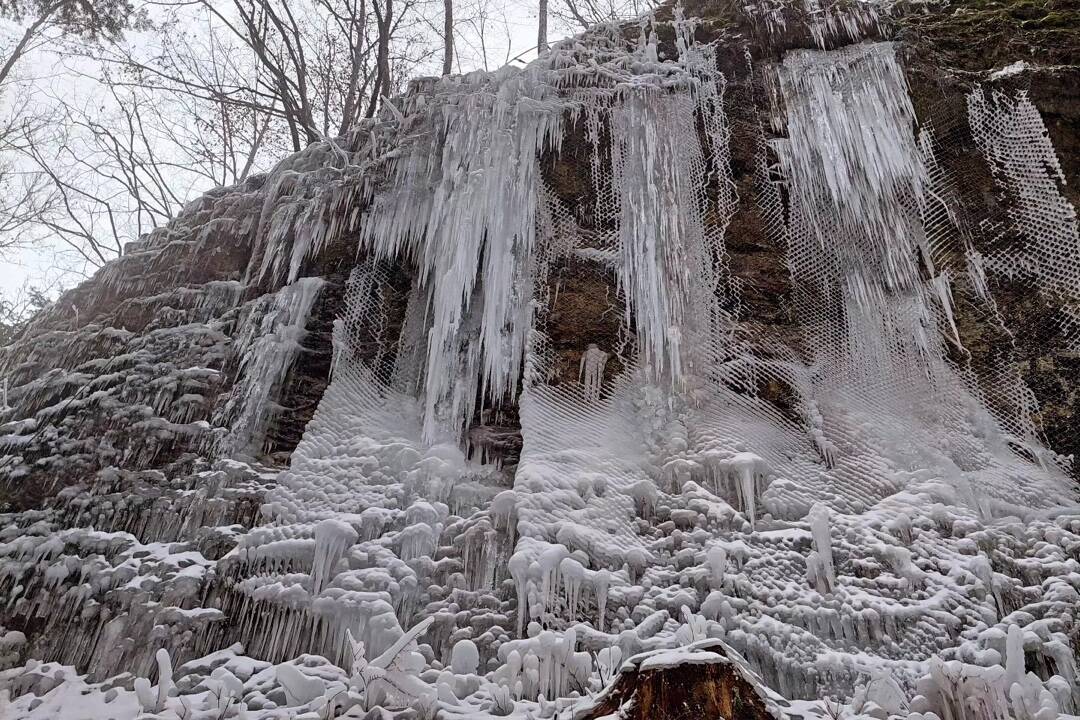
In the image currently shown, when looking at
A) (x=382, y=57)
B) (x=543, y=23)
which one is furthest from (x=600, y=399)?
(x=543, y=23)

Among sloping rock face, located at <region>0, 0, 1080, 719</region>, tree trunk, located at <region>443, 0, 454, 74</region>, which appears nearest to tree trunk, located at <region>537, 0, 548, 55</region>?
tree trunk, located at <region>443, 0, 454, 74</region>

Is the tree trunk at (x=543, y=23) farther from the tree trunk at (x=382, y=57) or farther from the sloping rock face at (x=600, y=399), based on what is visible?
the sloping rock face at (x=600, y=399)

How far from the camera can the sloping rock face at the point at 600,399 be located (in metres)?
3.38

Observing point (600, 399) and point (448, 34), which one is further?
point (448, 34)

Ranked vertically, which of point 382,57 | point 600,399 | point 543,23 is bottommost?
point 600,399

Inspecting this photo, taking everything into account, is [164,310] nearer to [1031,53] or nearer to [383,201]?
[383,201]

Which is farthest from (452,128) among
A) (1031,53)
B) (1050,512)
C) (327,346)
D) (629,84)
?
(1050,512)

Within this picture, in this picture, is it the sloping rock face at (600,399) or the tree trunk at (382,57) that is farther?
the tree trunk at (382,57)

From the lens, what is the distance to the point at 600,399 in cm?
430

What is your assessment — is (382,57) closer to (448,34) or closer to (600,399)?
(448,34)

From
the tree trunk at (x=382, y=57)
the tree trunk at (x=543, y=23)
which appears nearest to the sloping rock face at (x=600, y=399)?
the tree trunk at (x=382, y=57)

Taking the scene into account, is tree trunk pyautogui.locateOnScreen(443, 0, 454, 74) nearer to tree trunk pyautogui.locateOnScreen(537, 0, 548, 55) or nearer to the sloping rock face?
tree trunk pyautogui.locateOnScreen(537, 0, 548, 55)

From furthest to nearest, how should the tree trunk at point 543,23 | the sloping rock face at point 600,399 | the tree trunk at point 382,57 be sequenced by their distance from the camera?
the tree trunk at point 543,23
the tree trunk at point 382,57
the sloping rock face at point 600,399

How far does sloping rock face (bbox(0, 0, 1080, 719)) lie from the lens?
3385mm
